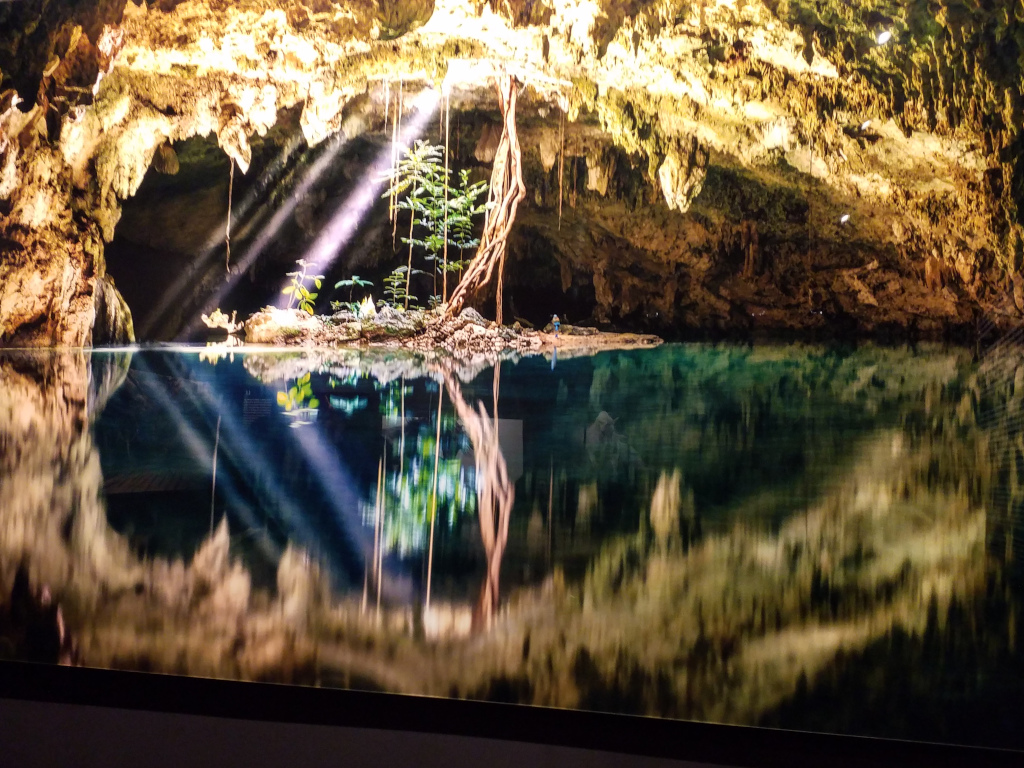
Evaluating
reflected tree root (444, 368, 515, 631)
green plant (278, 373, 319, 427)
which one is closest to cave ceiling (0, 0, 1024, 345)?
reflected tree root (444, 368, 515, 631)

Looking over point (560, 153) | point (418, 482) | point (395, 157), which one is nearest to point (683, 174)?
point (560, 153)

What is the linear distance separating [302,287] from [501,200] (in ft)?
2.59

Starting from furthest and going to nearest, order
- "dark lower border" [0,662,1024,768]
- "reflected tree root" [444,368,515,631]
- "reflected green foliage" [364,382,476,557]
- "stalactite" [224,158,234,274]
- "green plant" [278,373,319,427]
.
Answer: "stalactite" [224,158,234,274] → "green plant" [278,373,319,427] → "reflected green foliage" [364,382,476,557] → "reflected tree root" [444,368,515,631] → "dark lower border" [0,662,1024,768]

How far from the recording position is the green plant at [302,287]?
2670 mm

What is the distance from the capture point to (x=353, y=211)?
8.70 feet

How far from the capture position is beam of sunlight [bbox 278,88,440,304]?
8.65 ft

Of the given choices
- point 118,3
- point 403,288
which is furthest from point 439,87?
point 118,3

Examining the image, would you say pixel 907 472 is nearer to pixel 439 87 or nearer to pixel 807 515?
pixel 807 515

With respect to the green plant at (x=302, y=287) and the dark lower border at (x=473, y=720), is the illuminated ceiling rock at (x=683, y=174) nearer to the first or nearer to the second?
the green plant at (x=302, y=287)

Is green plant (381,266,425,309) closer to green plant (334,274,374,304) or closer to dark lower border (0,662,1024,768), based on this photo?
green plant (334,274,374,304)

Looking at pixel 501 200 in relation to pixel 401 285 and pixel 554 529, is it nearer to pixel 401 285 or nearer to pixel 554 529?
pixel 401 285

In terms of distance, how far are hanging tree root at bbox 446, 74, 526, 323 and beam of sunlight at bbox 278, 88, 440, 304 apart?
32cm

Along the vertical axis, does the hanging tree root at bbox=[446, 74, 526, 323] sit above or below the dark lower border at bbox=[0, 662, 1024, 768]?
above

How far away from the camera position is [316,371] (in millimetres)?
2662
